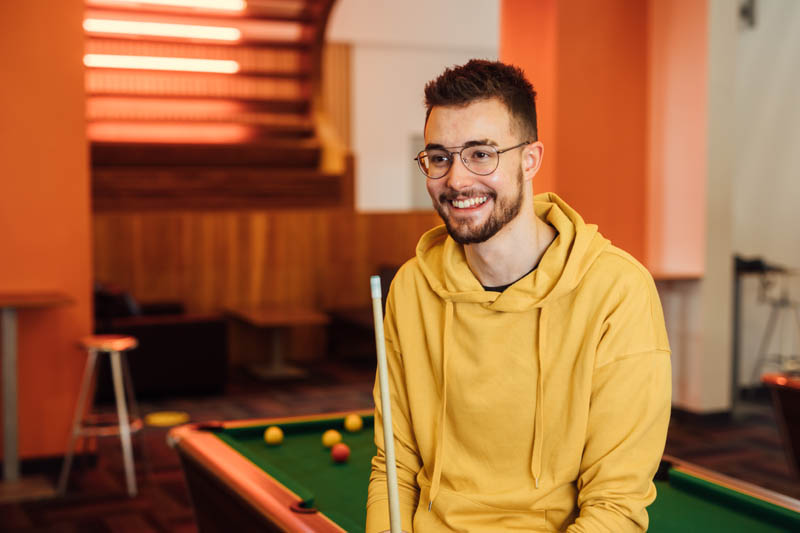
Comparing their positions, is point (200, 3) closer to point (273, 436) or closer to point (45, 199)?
point (45, 199)

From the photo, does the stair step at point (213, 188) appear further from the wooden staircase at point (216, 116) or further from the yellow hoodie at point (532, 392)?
the yellow hoodie at point (532, 392)

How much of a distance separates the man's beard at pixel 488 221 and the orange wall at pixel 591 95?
3761mm

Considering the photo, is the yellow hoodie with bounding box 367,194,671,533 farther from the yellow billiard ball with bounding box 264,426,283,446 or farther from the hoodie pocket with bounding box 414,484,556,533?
the yellow billiard ball with bounding box 264,426,283,446

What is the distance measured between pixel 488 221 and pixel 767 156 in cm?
525

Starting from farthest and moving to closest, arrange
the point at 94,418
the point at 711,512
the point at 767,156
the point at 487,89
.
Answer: the point at 767,156, the point at 94,418, the point at 711,512, the point at 487,89

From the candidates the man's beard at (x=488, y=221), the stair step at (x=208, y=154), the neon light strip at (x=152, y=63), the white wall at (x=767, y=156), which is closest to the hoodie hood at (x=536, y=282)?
the man's beard at (x=488, y=221)

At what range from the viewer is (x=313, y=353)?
767 cm

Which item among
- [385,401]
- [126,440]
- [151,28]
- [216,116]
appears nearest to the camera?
[385,401]

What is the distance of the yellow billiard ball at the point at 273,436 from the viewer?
2650mm

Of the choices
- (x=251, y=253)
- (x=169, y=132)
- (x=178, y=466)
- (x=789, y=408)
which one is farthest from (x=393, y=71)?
(x=789, y=408)

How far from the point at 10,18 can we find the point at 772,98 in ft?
15.5

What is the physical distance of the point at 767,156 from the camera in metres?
6.17

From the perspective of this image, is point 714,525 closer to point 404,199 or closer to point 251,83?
point 251,83

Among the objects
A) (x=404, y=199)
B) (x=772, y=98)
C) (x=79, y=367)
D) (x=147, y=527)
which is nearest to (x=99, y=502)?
(x=147, y=527)
